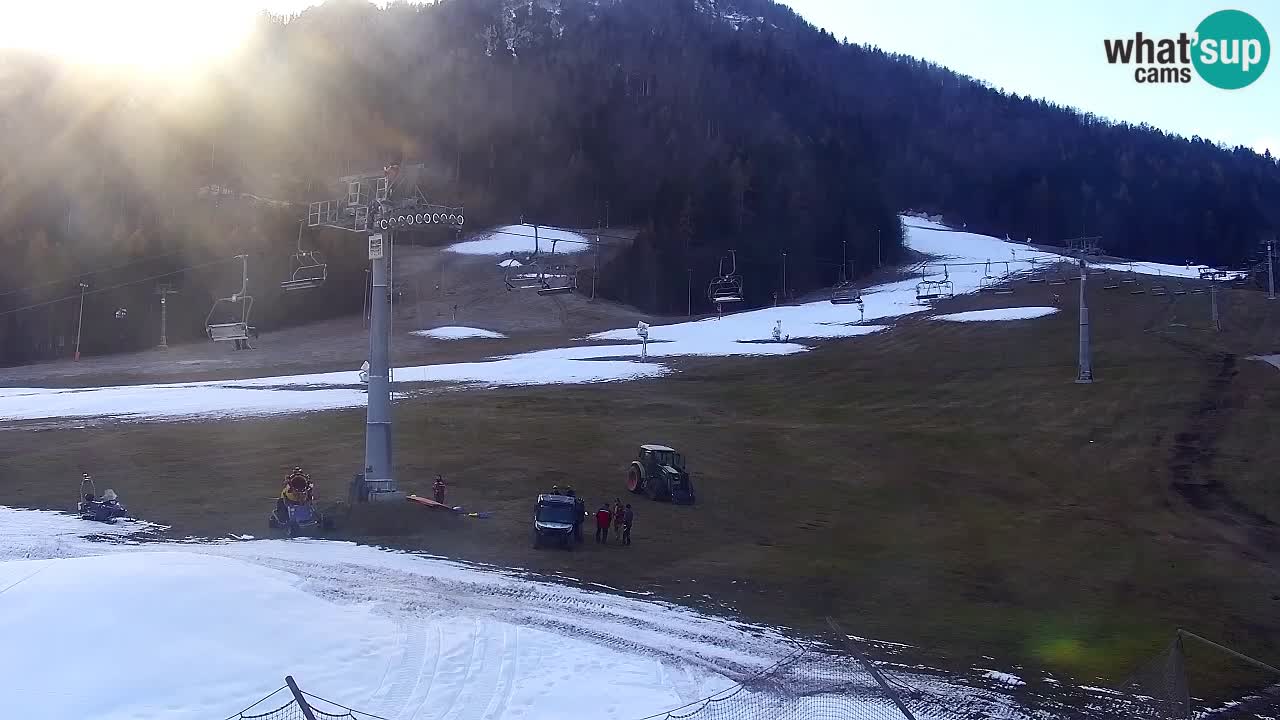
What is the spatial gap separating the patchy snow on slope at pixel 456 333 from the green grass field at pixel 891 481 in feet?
100

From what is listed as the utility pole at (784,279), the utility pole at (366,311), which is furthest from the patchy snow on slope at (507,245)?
the utility pole at (784,279)

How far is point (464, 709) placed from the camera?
14.8 meters

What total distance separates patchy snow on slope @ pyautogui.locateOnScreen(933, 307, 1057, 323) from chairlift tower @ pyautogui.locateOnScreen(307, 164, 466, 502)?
6067 cm

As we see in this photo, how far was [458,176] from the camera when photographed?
155250mm

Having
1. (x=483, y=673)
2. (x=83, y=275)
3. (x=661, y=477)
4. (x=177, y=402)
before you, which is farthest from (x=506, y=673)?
(x=83, y=275)

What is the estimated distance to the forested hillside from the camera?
10144cm

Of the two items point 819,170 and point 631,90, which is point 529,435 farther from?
point 631,90

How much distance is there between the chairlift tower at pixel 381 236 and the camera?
31.0m

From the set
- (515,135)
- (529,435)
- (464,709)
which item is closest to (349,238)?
(515,135)

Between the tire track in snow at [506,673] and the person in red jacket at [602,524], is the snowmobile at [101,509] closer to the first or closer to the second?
the person in red jacket at [602,524]

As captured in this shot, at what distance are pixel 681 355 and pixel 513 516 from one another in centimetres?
4458

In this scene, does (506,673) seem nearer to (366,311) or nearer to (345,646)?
(345,646)

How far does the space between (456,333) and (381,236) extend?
61376 millimetres

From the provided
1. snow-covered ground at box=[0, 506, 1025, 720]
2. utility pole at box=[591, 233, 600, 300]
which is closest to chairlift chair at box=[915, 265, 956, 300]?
utility pole at box=[591, 233, 600, 300]
